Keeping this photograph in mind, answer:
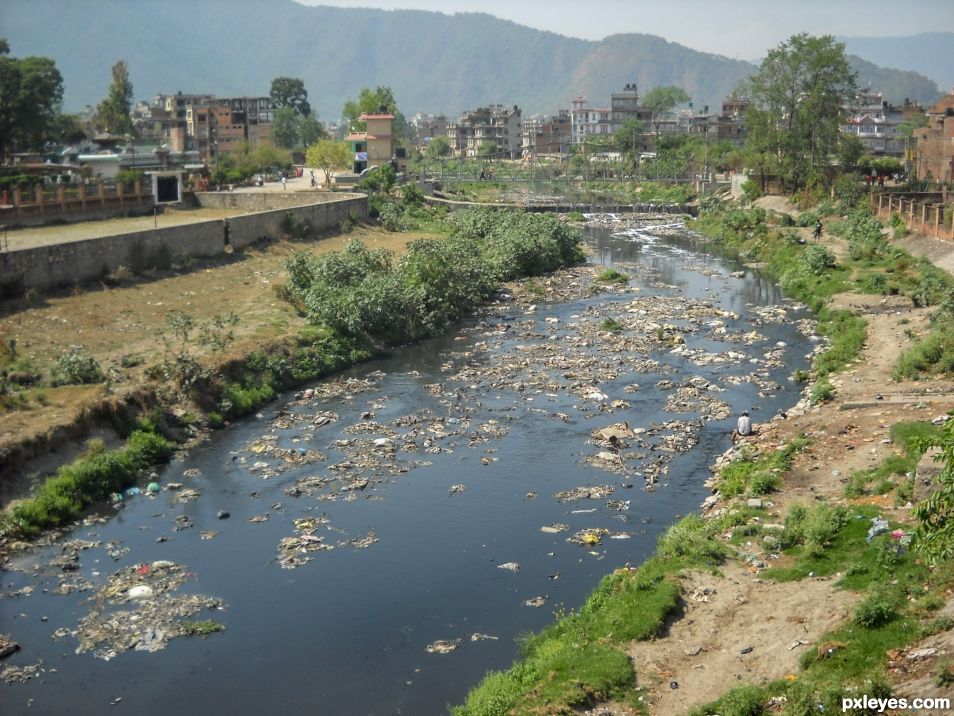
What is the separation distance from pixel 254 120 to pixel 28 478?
92.3 meters

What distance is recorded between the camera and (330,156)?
66.2 meters

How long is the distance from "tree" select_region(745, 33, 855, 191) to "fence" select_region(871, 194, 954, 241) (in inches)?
384

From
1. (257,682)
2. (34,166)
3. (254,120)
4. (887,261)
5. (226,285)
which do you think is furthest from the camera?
(254,120)

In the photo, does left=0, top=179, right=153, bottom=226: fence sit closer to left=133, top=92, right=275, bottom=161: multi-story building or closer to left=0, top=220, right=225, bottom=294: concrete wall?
left=0, top=220, right=225, bottom=294: concrete wall

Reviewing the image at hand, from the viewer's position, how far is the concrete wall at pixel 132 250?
26.4 metres

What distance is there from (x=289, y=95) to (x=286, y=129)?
59.0 ft

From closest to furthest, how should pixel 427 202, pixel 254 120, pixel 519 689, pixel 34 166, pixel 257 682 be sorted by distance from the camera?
pixel 519 689 → pixel 257 682 → pixel 34 166 → pixel 427 202 → pixel 254 120

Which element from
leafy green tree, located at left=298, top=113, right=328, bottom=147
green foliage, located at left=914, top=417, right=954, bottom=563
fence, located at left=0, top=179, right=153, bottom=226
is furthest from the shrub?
leafy green tree, located at left=298, top=113, right=328, bottom=147

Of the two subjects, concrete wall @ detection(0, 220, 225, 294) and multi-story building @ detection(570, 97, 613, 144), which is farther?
multi-story building @ detection(570, 97, 613, 144)

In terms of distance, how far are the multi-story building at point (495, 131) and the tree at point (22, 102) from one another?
74.2 metres

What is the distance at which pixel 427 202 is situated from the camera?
59.2 m

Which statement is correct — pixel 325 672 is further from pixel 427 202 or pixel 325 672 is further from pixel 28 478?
pixel 427 202

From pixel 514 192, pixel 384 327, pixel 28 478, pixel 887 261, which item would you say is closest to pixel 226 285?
pixel 384 327

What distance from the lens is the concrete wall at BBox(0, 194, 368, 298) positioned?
A: 26.4 metres
